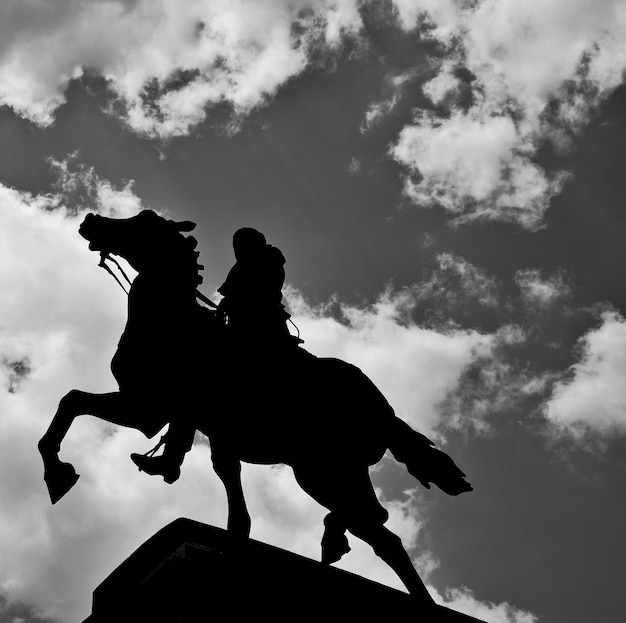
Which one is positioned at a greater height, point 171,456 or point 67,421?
point 67,421

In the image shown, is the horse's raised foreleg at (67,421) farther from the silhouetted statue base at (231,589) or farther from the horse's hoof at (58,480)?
the silhouetted statue base at (231,589)

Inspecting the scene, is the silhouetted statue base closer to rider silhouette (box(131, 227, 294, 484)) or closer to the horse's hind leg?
the horse's hind leg

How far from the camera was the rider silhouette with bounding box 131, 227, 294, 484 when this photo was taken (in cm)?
679

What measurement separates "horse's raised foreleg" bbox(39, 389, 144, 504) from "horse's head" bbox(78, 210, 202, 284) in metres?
1.23

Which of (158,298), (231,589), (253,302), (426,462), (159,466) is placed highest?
(253,302)

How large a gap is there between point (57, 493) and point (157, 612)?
5.27 ft

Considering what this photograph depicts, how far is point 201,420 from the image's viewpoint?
21.2ft

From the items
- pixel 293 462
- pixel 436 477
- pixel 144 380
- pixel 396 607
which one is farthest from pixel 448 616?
pixel 144 380

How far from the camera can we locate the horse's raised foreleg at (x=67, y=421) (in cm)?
607

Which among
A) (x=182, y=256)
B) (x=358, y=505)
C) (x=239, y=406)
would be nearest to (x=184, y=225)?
(x=182, y=256)

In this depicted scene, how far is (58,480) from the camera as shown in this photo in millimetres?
6070

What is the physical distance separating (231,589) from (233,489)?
151cm

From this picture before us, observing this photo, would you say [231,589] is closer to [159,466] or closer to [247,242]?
[159,466]

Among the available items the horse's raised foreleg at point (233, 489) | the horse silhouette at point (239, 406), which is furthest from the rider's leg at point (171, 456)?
the horse's raised foreleg at point (233, 489)
